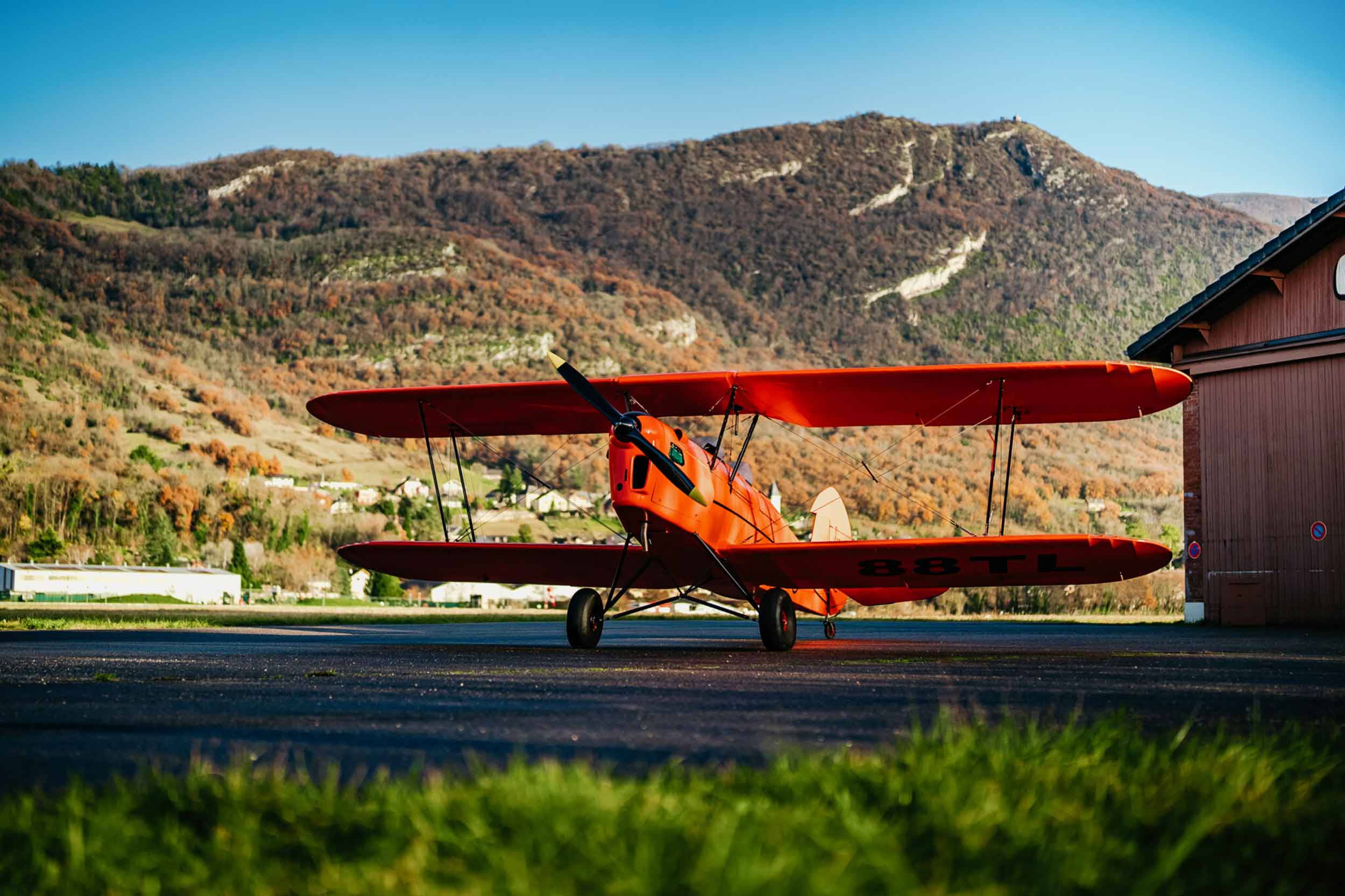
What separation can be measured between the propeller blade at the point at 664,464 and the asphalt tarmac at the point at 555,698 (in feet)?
5.18

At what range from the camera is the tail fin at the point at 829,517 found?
16.8 m

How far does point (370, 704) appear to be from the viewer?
17.7 feet

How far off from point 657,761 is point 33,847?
1645 mm

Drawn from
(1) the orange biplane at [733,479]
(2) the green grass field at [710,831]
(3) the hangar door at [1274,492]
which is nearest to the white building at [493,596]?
(3) the hangar door at [1274,492]

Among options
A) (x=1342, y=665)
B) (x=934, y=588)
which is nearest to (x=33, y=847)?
(x=1342, y=665)

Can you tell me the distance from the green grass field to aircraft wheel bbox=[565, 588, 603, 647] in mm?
8729

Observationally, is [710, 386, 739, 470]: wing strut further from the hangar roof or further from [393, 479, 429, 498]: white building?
[393, 479, 429, 498]: white building

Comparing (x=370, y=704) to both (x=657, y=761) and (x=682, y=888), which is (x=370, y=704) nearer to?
(x=657, y=761)

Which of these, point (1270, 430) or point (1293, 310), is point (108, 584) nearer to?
point (1270, 430)

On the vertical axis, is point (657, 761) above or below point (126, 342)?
below

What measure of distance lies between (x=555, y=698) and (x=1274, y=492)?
2062cm

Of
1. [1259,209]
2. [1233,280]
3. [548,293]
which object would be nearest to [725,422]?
[1233,280]

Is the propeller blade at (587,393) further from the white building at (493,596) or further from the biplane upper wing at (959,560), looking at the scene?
the white building at (493,596)

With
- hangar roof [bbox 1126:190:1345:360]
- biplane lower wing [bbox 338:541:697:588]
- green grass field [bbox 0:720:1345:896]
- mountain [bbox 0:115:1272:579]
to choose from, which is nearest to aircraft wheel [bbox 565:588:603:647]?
biplane lower wing [bbox 338:541:697:588]
